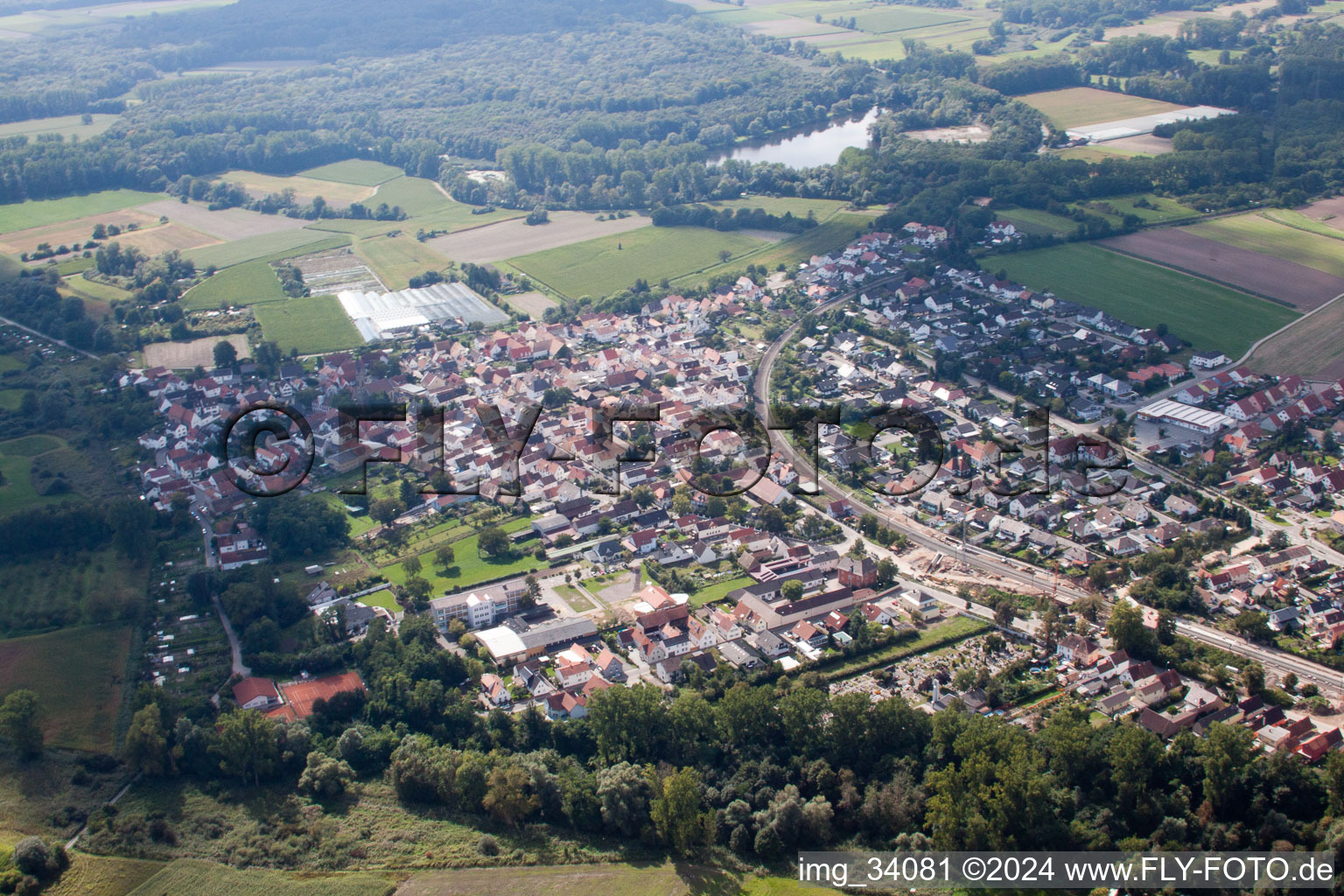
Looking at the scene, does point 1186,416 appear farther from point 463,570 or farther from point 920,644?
point 463,570

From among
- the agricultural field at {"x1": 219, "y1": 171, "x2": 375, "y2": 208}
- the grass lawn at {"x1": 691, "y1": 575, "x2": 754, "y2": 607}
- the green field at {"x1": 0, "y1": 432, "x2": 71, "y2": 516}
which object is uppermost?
the agricultural field at {"x1": 219, "y1": 171, "x2": 375, "y2": 208}

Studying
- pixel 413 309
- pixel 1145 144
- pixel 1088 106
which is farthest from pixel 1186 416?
pixel 1088 106

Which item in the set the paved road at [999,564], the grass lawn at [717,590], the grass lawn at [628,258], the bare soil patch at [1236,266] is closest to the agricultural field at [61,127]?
the grass lawn at [628,258]

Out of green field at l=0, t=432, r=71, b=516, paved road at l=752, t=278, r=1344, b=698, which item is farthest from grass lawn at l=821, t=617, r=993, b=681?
green field at l=0, t=432, r=71, b=516

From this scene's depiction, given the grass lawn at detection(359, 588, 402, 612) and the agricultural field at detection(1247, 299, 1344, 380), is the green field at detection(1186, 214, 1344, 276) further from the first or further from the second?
the grass lawn at detection(359, 588, 402, 612)

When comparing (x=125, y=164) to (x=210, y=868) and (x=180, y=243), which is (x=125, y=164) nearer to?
(x=180, y=243)

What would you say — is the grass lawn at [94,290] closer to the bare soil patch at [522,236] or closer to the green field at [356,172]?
the bare soil patch at [522,236]
